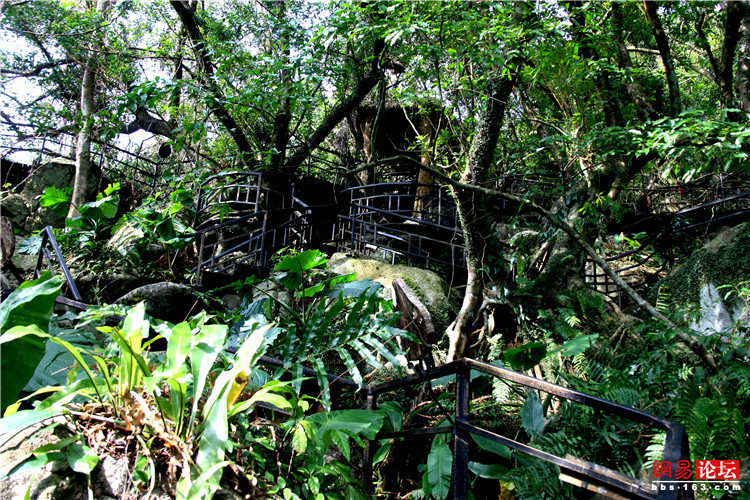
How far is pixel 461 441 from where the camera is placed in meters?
1.67

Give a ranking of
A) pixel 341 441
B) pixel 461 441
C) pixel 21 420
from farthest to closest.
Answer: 1. pixel 341 441
2. pixel 461 441
3. pixel 21 420

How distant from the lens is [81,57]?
29.9 ft

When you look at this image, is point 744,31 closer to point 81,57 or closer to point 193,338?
point 193,338

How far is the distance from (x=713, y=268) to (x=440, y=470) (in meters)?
5.57

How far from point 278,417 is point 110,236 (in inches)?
262

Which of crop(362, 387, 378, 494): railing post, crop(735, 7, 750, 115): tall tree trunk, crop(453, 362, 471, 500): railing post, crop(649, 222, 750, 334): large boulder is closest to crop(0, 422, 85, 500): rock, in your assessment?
crop(453, 362, 471, 500): railing post

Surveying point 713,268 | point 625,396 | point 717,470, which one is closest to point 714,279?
point 713,268

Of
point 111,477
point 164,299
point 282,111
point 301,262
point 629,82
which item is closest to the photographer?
point 111,477

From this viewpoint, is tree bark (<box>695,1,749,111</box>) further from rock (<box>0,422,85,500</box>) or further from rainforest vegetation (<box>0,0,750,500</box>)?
rock (<box>0,422,85,500</box>)

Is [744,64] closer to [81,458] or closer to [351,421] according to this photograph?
[351,421]

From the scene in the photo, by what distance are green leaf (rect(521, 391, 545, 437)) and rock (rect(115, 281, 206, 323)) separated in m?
3.74

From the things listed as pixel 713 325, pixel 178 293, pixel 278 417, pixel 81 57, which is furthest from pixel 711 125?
pixel 81 57

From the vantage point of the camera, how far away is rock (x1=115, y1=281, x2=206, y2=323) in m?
5.01

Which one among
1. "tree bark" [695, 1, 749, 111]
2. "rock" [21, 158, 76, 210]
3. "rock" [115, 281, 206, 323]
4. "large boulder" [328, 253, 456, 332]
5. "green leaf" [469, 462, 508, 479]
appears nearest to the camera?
"green leaf" [469, 462, 508, 479]
